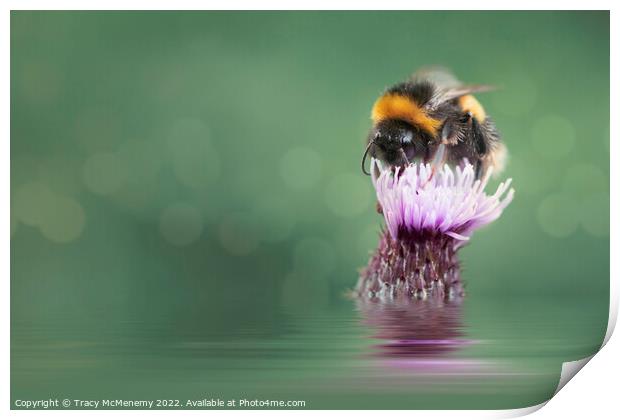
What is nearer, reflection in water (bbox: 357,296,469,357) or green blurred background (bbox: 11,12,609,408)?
reflection in water (bbox: 357,296,469,357)

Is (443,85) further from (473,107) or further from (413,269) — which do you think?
(413,269)

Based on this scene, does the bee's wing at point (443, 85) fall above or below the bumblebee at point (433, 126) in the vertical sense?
above

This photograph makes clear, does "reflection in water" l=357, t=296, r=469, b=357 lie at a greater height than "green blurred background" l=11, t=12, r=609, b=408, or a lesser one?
lesser

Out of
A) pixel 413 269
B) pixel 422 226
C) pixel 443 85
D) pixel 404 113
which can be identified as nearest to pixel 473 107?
pixel 443 85

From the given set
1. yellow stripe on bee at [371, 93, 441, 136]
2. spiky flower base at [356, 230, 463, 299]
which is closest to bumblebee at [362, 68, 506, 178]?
yellow stripe on bee at [371, 93, 441, 136]

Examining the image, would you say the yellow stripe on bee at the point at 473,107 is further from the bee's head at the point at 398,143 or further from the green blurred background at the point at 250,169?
the bee's head at the point at 398,143

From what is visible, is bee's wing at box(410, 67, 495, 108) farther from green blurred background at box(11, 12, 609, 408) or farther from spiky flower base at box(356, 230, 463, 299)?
spiky flower base at box(356, 230, 463, 299)

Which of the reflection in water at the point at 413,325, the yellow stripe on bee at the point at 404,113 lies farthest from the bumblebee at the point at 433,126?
the reflection in water at the point at 413,325
